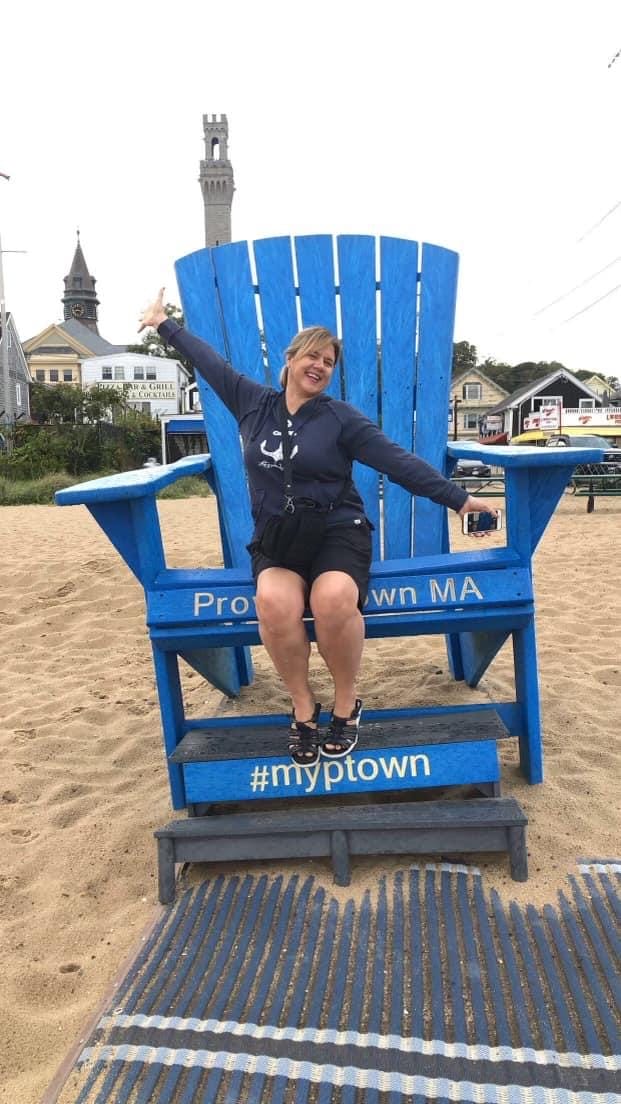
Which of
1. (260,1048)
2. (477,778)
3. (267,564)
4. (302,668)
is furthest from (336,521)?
(260,1048)

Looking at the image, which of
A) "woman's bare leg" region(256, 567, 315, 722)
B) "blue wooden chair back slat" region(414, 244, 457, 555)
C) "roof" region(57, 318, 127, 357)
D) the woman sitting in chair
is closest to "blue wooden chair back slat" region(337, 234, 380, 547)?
"blue wooden chair back slat" region(414, 244, 457, 555)

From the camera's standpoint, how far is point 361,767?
1.82 m

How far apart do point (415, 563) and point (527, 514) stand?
314mm

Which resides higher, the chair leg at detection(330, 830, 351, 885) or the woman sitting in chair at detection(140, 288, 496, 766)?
the woman sitting in chair at detection(140, 288, 496, 766)

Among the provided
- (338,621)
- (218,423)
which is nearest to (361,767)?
(338,621)

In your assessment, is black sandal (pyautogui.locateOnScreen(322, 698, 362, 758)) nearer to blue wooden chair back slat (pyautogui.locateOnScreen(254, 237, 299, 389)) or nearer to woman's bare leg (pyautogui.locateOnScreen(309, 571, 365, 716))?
woman's bare leg (pyautogui.locateOnScreen(309, 571, 365, 716))

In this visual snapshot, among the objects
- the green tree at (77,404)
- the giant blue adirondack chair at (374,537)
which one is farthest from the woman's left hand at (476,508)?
the green tree at (77,404)

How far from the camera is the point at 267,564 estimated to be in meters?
1.84

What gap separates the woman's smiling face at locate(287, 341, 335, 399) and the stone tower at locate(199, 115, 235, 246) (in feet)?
197

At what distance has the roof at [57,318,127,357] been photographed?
41281 millimetres

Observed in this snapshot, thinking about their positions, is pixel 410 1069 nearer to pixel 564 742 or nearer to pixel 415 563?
pixel 415 563

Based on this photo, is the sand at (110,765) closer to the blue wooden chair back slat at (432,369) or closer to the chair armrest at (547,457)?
the blue wooden chair back slat at (432,369)

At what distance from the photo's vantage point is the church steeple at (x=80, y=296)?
63.8m

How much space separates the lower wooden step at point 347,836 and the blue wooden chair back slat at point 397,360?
114 centimetres
